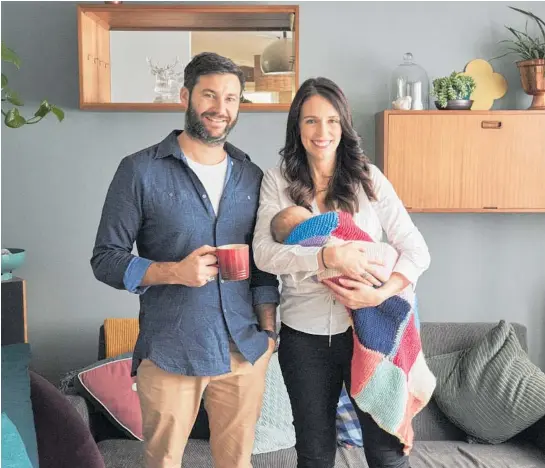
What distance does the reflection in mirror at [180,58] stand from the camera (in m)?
3.24

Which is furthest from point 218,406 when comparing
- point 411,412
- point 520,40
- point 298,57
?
point 520,40

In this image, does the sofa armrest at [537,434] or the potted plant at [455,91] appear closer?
the sofa armrest at [537,434]

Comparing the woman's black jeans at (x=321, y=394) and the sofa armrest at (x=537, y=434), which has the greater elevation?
the woman's black jeans at (x=321, y=394)

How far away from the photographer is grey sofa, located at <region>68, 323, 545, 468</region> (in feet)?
8.63

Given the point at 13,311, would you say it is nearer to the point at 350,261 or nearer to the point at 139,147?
the point at 139,147

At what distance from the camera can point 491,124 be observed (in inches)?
124

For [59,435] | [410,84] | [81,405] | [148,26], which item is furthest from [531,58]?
[59,435]

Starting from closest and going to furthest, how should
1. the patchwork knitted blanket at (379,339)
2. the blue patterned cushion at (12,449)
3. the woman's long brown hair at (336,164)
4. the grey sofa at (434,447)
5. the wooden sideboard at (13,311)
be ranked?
the blue patterned cushion at (12,449)
the patchwork knitted blanket at (379,339)
the woman's long brown hair at (336,164)
the grey sofa at (434,447)
the wooden sideboard at (13,311)

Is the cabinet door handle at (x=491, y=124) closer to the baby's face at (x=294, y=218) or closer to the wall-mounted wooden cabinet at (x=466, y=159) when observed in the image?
the wall-mounted wooden cabinet at (x=466, y=159)

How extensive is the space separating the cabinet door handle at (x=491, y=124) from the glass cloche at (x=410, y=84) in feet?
0.90

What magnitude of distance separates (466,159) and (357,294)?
1.53 m

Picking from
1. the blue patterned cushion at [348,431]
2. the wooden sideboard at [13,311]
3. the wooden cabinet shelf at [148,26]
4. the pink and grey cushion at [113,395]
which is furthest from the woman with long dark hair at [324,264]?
the wooden sideboard at [13,311]

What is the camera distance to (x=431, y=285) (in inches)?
137

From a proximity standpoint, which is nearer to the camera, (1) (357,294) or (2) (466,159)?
(1) (357,294)
